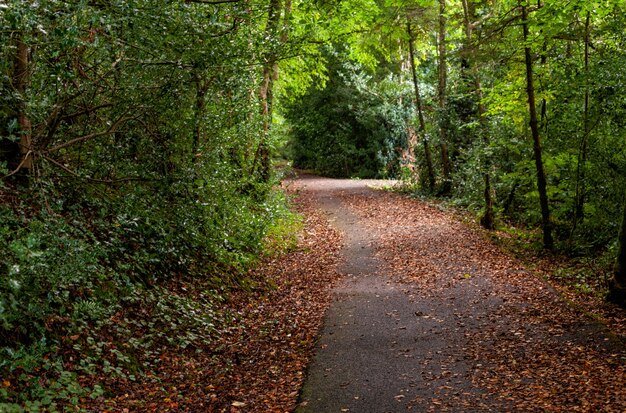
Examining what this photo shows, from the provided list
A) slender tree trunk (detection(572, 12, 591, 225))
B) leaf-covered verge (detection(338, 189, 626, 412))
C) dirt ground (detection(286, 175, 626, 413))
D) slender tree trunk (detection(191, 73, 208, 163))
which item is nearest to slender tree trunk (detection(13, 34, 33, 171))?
slender tree trunk (detection(191, 73, 208, 163))

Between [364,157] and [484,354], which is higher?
[364,157]

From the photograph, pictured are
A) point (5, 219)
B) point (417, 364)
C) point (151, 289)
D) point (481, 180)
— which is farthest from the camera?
point (481, 180)

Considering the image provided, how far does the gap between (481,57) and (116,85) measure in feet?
30.9

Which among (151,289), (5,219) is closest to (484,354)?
(151,289)

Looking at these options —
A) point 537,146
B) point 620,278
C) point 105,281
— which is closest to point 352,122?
point 537,146

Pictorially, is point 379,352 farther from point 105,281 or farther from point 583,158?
point 583,158

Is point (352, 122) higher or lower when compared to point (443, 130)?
higher

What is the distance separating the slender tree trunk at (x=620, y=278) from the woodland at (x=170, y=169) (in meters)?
0.03

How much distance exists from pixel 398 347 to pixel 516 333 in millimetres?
1767

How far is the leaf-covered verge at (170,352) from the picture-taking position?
5.17 meters

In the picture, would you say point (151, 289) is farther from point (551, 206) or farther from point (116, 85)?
point (551, 206)

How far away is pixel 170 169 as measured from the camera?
8.97 meters

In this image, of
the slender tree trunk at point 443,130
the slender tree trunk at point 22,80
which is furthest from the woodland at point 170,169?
the slender tree trunk at point 443,130

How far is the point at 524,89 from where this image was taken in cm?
1322
